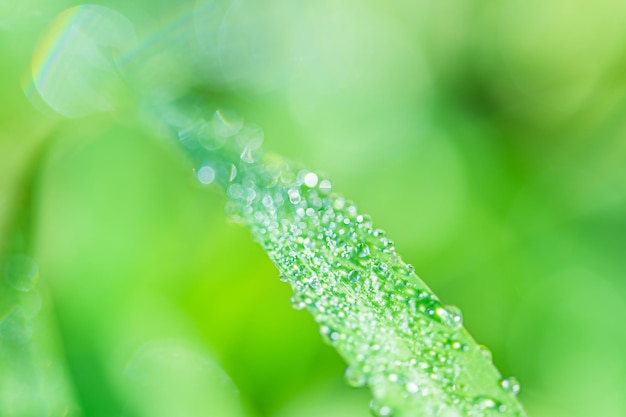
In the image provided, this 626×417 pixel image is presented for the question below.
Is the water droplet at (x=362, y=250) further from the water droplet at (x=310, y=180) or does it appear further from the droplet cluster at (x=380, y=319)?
the water droplet at (x=310, y=180)

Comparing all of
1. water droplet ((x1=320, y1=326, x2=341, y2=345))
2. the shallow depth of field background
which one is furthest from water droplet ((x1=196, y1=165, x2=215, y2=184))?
water droplet ((x1=320, y1=326, x2=341, y2=345))

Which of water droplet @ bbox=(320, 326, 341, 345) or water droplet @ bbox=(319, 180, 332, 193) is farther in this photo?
water droplet @ bbox=(319, 180, 332, 193)

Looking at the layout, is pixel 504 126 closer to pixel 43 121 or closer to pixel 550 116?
pixel 550 116

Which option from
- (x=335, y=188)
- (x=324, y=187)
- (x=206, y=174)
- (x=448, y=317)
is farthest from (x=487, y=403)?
(x=335, y=188)

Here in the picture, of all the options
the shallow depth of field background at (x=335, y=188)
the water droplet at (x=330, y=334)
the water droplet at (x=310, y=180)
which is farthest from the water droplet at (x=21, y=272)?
the water droplet at (x=330, y=334)

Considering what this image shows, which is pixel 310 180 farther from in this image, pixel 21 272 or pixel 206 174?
pixel 21 272

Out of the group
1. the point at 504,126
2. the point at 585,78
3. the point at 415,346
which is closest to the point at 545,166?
the point at 504,126

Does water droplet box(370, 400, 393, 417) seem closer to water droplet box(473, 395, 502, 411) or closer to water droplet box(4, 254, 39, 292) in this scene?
water droplet box(473, 395, 502, 411)
